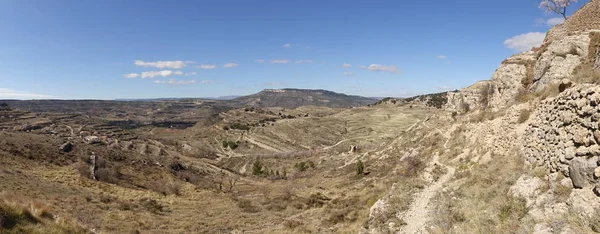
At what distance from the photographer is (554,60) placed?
2391cm

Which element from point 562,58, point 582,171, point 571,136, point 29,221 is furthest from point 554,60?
point 29,221

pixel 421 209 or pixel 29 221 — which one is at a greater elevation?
pixel 29 221

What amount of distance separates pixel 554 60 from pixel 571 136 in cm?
1503

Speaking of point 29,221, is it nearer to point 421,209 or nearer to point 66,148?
point 421,209

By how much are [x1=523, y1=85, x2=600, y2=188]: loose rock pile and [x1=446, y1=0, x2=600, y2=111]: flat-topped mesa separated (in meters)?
6.09

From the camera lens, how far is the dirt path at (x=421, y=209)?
1645cm

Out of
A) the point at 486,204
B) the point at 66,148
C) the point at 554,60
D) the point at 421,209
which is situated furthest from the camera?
the point at 66,148

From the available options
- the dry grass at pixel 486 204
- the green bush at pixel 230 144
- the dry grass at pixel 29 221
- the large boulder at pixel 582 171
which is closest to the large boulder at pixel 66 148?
the dry grass at pixel 29 221

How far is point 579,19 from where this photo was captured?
94.2ft

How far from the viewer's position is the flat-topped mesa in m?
22.9

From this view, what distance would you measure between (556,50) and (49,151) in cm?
6835

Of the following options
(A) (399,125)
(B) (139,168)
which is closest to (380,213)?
(B) (139,168)

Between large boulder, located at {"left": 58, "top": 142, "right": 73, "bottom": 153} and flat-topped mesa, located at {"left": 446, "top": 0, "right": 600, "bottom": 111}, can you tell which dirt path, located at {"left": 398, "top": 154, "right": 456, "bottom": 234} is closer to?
flat-topped mesa, located at {"left": 446, "top": 0, "right": 600, "bottom": 111}

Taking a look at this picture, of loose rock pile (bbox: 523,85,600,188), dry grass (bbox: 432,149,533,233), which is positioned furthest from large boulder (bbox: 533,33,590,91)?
loose rock pile (bbox: 523,85,600,188)
